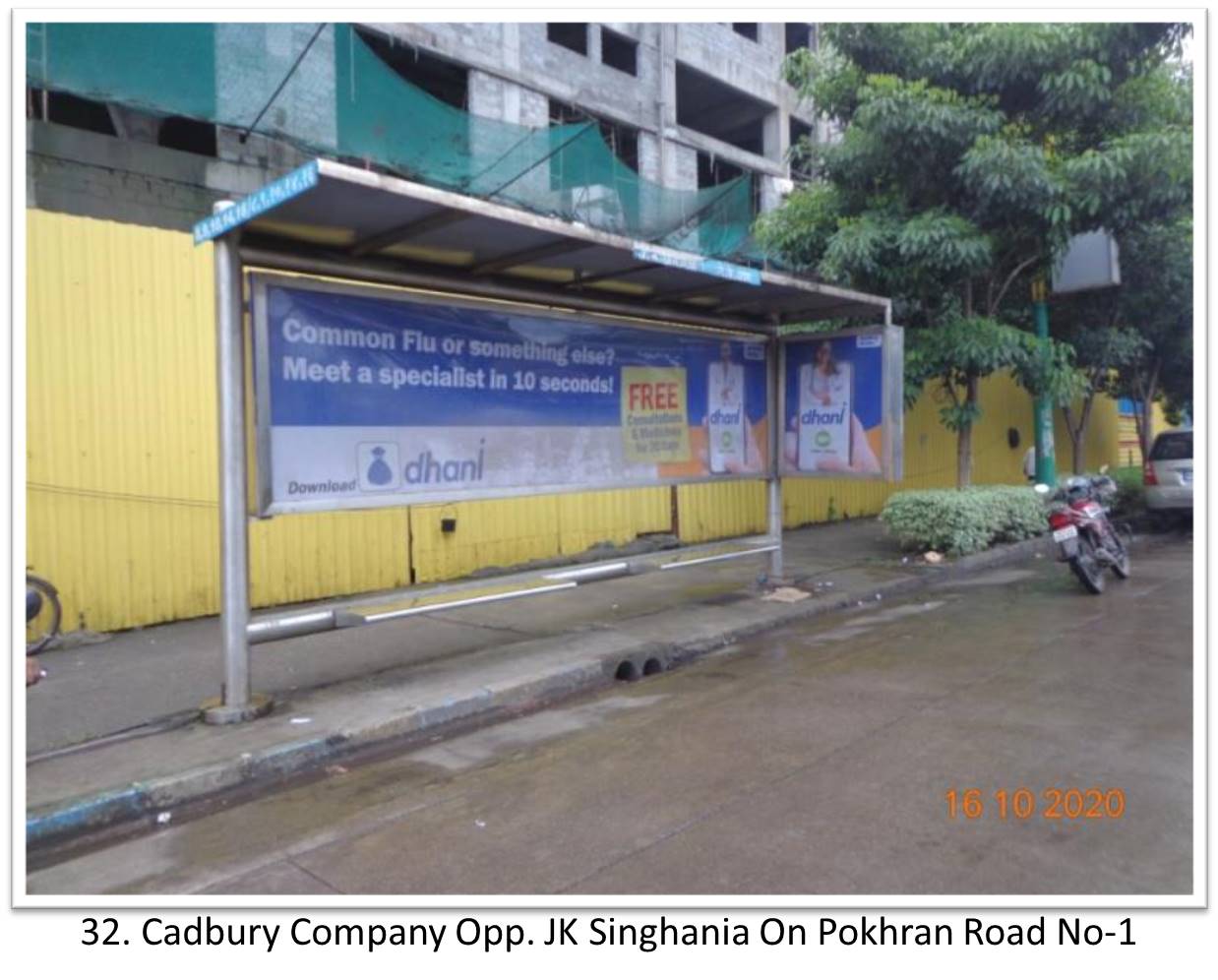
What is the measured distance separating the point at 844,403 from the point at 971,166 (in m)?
3.14

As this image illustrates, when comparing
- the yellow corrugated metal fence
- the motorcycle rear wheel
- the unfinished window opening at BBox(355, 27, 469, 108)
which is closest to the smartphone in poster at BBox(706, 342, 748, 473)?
the yellow corrugated metal fence

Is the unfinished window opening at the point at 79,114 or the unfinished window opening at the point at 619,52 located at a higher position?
the unfinished window opening at the point at 619,52

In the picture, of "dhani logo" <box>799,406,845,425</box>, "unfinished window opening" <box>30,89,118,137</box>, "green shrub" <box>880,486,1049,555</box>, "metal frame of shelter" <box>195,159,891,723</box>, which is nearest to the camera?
"metal frame of shelter" <box>195,159,891,723</box>

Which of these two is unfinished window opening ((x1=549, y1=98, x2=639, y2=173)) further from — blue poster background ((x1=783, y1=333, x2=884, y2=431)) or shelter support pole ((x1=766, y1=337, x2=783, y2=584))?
blue poster background ((x1=783, y1=333, x2=884, y2=431))

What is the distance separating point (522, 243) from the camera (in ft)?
20.2

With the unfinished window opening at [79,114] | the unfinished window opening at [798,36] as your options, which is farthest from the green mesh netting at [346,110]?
the unfinished window opening at [798,36]

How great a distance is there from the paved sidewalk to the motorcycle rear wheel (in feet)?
5.24

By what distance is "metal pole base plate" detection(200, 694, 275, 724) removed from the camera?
17.2 ft

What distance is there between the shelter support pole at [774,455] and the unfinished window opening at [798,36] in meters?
17.3

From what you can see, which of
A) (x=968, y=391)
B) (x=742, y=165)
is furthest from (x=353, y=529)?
(x=742, y=165)

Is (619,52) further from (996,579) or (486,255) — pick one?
(486,255)

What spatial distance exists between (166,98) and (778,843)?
8.87 metres

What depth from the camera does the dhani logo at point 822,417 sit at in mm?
9039

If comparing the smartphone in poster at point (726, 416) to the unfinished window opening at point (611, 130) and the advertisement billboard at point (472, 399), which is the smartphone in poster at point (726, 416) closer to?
the advertisement billboard at point (472, 399)
